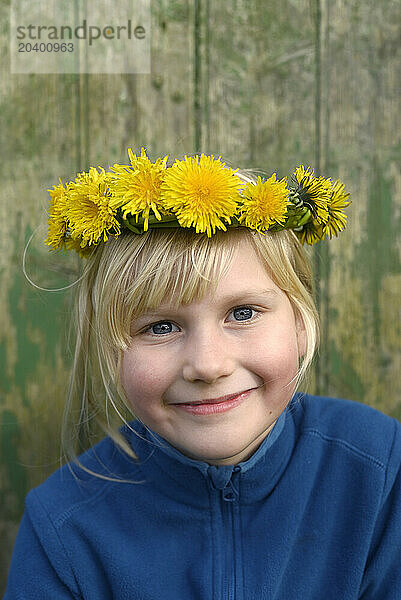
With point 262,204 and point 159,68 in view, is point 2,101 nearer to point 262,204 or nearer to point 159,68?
point 159,68

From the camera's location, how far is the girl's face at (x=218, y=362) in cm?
126

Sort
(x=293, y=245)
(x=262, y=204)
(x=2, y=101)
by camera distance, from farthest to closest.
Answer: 1. (x=2, y=101)
2. (x=293, y=245)
3. (x=262, y=204)

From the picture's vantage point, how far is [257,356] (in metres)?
1.29

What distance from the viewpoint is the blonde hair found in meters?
1.27

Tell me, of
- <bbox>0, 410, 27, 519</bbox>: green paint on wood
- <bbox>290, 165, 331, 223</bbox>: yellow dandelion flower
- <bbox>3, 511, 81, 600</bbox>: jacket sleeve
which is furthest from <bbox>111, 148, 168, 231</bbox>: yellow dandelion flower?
<bbox>0, 410, 27, 519</bbox>: green paint on wood

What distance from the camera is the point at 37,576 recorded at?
1447 millimetres

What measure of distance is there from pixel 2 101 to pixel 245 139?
1.89 ft

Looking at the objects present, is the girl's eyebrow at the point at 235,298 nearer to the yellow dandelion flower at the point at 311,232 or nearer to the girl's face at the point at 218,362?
the girl's face at the point at 218,362

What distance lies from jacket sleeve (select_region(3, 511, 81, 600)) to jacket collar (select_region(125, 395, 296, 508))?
248mm

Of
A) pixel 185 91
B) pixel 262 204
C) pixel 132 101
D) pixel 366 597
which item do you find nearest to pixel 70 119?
pixel 132 101

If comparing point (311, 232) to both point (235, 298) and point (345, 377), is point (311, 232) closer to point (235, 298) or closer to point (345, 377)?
point (235, 298)

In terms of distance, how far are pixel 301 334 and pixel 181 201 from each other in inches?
16.1

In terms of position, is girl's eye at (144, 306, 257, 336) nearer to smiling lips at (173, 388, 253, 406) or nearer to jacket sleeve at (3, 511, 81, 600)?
smiling lips at (173, 388, 253, 406)

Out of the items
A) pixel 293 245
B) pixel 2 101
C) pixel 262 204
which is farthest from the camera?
pixel 2 101
